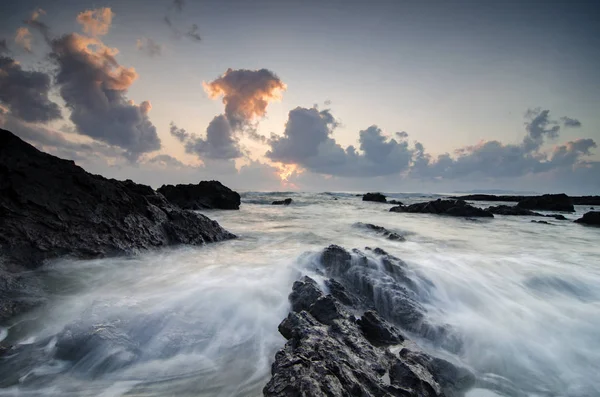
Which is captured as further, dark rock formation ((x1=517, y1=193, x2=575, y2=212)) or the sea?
dark rock formation ((x1=517, y1=193, x2=575, y2=212))

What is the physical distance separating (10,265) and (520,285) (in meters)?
10.1

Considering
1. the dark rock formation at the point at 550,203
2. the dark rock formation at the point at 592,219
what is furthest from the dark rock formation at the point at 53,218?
the dark rock formation at the point at 550,203

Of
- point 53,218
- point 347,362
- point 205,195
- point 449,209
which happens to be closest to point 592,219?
point 449,209

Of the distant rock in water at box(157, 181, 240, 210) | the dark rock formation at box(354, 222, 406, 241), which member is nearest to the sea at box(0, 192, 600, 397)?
the dark rock formation at box(354, 222, 406, 241)

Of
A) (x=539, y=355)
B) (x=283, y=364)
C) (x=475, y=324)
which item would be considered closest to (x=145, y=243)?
(x=283, y=364)

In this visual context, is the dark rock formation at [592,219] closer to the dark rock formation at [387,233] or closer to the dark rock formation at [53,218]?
the dark rock formation at [387,233]

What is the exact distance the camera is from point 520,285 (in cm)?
650

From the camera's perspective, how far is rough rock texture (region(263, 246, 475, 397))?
7.84ft

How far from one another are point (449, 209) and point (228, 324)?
2378 cm

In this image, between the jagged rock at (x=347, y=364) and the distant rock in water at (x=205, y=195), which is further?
the distant rock in water at (x=205, y=195)

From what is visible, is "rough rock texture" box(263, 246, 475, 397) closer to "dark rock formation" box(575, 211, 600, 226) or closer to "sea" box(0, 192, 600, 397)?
"sea" box(0, 192, 600, 397)

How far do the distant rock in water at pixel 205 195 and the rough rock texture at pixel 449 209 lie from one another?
15469mm

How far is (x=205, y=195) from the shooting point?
24.6 meters

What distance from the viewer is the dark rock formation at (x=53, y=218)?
4870 mm
